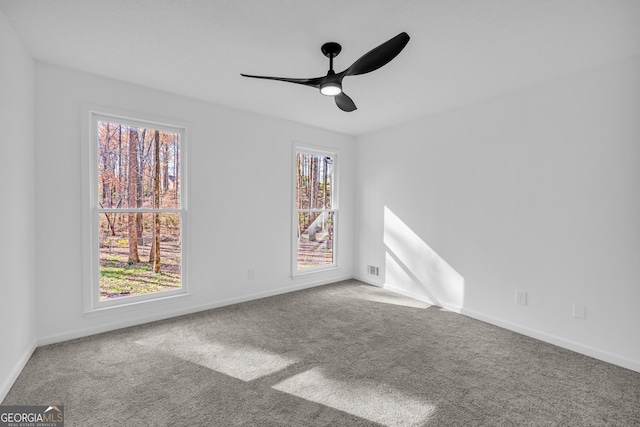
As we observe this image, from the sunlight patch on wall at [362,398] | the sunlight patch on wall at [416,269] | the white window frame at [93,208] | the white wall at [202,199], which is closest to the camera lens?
the sunlight patch on wall at [362,398]

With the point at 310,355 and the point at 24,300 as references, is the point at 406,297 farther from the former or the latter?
the point at 24,300

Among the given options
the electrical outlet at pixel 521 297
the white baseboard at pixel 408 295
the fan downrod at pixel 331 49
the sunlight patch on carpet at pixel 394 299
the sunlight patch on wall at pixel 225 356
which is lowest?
the sunlight patch on wall at pixel 225 356

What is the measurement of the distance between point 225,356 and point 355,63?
248 centimetres

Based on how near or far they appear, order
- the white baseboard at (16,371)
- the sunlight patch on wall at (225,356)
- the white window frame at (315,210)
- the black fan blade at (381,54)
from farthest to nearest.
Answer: the white window frame at (315,210)
the sunlight patch on wall at (225,356)
the white baseboard at (16,371)
the black fan blade at (381,54)

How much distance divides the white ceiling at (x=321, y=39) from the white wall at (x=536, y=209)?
0.37m

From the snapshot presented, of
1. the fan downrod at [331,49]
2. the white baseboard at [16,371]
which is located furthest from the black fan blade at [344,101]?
the white baseboard at [16,371]

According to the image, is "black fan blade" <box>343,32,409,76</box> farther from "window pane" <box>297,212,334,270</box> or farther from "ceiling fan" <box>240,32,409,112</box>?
"window pane" <box>297,212,334,270</box>

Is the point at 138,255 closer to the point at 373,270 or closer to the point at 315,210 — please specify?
the point at 315,210

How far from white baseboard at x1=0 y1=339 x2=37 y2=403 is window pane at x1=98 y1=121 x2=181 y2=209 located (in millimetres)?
1330

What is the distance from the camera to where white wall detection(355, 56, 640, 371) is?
2494 mm

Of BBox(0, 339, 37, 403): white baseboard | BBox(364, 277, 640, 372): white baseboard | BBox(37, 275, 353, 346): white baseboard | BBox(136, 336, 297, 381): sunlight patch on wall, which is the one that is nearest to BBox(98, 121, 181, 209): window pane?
BBox(37, 275, 353, 346): white baseboard

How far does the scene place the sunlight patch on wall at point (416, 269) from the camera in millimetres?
3758

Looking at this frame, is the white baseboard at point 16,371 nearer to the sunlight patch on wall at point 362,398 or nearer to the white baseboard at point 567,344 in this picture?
the sunlight patch on wall at point 362,398

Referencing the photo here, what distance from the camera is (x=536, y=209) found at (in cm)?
299
